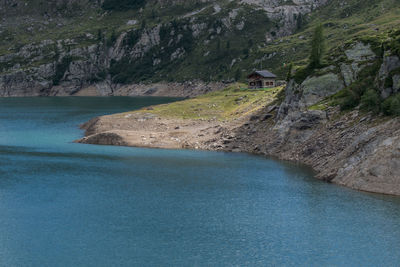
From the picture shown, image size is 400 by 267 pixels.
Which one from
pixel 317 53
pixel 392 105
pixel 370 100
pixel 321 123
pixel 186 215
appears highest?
pixel 317 53

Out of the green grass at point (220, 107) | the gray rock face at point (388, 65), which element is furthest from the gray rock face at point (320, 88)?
the green grass at point (220, 107)

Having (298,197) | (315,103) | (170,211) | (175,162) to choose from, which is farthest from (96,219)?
(315,103)

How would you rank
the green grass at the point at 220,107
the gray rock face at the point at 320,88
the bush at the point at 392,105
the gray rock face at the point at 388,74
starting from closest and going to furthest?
the bush at the point at 392,105 < the gray rock face at the point at 388,74 < the gray rock face at the point at 320,88 < the green grass at the point at 220,107

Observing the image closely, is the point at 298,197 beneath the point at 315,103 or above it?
beneath

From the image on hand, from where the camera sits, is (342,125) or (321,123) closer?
(342,125)

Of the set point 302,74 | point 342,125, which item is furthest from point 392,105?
point 302,74

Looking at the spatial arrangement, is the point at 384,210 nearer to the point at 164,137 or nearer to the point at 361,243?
the point at 361,243

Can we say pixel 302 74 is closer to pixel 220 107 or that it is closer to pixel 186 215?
pixel 220 107

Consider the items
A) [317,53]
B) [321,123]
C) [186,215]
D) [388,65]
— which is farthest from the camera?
[317,53]

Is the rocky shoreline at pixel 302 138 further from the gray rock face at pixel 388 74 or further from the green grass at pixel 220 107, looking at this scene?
the green grass at pixel 220 107

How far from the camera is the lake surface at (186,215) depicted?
56.2m

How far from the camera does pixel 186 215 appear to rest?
234 ft

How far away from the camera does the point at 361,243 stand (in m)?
59.7

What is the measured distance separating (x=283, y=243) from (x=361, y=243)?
32.5ft
